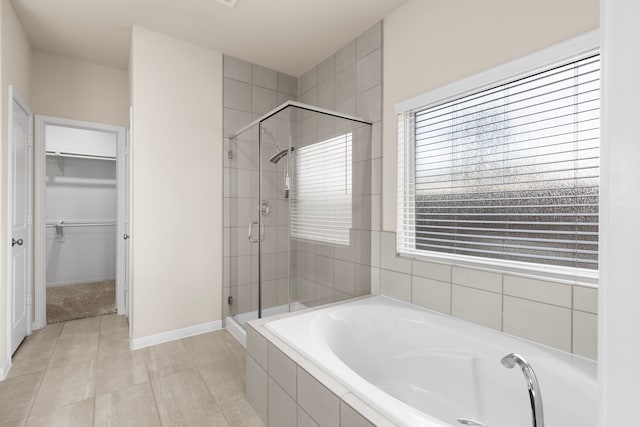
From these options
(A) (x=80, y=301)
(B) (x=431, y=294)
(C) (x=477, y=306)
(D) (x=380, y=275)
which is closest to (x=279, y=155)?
(D) (x=380, y=275)

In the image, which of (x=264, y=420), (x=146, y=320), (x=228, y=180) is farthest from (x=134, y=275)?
(x=264, y=420)

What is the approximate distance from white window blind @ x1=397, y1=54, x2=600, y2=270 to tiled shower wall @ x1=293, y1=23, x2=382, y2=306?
0.88ft

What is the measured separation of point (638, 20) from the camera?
7.0 inches

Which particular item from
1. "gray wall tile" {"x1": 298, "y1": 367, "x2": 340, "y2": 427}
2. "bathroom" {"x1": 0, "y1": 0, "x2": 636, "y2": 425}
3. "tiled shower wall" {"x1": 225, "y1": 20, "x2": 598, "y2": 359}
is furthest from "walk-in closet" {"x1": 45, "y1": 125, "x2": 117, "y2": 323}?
"gray wall tile" {"x1": 298, "y1": 367, "x2": 340, "y2": 427}

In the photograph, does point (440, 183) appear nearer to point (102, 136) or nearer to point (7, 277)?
point (7, 277)

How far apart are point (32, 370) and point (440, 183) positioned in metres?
3.06

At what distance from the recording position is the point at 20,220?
8.88 ft

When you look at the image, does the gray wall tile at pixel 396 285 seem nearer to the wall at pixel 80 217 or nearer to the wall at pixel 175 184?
the wall at pixel 175 184

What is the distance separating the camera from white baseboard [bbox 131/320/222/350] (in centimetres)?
273

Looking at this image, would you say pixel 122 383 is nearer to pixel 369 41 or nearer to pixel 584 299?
pixel 584 299

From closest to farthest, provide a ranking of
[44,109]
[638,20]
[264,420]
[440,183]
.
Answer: [638,20] < [264,420] < [440,183] < [44,109]

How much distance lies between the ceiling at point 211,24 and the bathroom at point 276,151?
0.04 m

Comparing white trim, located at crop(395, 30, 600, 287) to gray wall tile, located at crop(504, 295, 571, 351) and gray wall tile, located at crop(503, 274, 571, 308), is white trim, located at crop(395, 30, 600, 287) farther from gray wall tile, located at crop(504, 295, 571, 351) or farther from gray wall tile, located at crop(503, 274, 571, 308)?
gray wall tile, located at crop(504, 295, 571, 351)

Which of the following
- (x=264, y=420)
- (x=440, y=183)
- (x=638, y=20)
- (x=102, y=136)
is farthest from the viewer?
(x=102, y=136)
